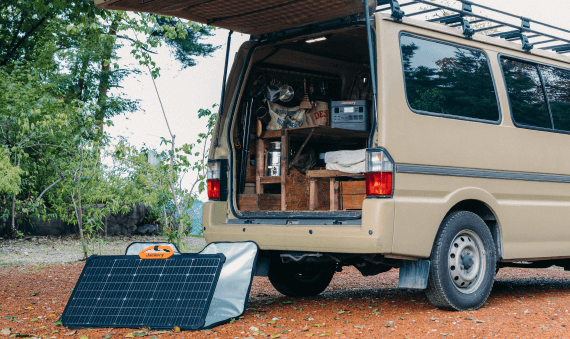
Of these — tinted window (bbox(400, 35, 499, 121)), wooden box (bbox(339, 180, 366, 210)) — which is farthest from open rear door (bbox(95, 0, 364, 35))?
wooden box (bbox(339, 180, 366, 210))

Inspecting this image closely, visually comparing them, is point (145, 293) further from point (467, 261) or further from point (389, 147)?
point (467, 261)

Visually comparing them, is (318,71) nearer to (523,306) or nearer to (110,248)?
(523,306)

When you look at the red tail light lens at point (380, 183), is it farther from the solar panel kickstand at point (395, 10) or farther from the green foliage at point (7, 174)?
the green foliage at point (7, 174)

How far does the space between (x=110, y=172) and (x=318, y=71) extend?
8.23 m

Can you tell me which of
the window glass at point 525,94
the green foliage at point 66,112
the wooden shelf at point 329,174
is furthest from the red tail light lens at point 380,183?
the green foliage at point 66,112

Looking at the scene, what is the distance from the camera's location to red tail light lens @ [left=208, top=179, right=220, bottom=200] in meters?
6.07

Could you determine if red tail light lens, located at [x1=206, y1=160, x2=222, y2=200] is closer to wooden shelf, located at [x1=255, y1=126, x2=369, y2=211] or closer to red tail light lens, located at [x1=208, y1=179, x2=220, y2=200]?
red tail light lens, located at [x1=208, y1=179, x2=220, y2=200]

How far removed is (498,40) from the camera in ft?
19.9

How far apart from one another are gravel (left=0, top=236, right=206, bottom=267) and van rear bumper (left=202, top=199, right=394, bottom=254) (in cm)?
494

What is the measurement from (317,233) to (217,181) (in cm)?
136

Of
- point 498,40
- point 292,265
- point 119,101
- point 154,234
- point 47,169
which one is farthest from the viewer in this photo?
point 119,101

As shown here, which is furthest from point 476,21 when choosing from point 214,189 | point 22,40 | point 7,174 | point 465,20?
point 22,40

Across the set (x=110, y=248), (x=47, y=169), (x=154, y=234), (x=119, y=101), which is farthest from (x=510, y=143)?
(x=119, y=101)

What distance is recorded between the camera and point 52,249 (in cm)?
1373
